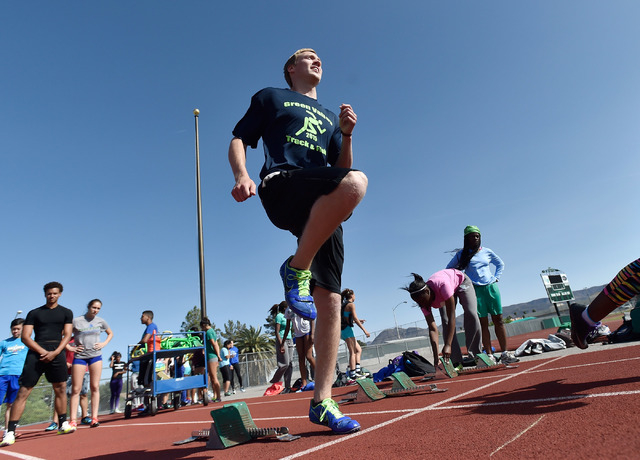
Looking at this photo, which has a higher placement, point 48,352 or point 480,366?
point 48,352

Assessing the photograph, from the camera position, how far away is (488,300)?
6.42 m

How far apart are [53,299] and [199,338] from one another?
10.9 ft

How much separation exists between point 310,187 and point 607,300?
218cm

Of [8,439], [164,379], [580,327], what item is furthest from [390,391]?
[164,379]

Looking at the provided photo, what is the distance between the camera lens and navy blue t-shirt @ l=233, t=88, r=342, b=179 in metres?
2.29

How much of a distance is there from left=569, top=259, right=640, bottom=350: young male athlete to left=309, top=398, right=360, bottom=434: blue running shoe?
1861mm

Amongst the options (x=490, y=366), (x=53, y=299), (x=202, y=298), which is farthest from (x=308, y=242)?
(x=202, y=298)

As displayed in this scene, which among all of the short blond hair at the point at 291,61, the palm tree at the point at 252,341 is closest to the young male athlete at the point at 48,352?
the short blond hair at the point at 291,61

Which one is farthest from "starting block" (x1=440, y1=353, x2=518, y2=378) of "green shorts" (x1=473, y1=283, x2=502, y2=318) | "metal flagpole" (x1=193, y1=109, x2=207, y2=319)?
"metal flagpole" (x1=193, y1=109, x2=207, y2=319)

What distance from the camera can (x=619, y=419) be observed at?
Result: 1.44 m

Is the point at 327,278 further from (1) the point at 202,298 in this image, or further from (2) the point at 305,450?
(1) the point at 202,298

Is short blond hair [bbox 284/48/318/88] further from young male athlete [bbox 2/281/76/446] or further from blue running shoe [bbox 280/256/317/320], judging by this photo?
young male athlete [bbox 2/281/76/446]

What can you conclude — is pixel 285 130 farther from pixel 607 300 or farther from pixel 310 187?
pixel 607 300

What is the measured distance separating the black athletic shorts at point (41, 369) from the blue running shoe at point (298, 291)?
519 cm
